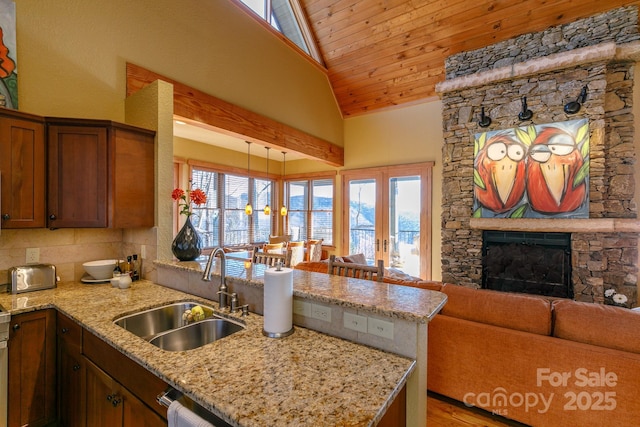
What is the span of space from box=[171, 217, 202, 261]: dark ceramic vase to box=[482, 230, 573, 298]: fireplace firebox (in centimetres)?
409

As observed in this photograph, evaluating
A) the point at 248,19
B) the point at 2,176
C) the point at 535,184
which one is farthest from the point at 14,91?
the point at 535,184

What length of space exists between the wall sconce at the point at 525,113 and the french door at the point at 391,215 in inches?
58.0

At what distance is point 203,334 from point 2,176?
1.71 metres

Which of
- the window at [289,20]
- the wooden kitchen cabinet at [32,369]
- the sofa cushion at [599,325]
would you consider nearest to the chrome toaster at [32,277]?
→ the wooden kitchen cabinet at [32,369]

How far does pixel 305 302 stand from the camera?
4.79 ft

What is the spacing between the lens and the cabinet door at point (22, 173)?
6.18ft

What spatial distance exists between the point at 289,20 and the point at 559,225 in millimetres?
5154

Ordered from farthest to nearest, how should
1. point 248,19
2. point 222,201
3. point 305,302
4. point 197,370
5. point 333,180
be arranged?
point 333,180
point 222,201
point 248,19
point 305,302
point 197,370

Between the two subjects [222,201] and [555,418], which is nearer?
[555,418]

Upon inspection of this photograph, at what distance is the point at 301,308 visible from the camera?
1.47 meters

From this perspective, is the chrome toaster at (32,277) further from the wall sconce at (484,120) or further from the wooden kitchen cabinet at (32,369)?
the wall sconce at (484,120)

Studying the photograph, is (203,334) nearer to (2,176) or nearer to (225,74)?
(2,176)

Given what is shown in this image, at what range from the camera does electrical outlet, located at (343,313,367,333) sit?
1.28 meters

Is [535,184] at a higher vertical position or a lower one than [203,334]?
higher
